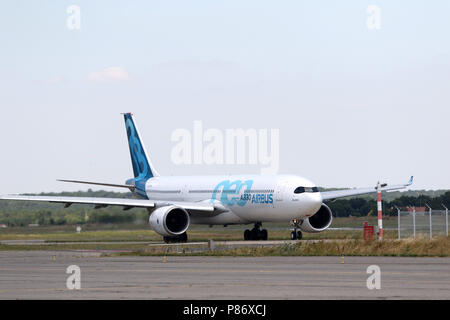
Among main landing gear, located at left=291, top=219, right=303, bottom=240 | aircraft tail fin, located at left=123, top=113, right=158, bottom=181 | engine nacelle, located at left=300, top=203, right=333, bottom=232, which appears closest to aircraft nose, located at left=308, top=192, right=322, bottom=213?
main landing gear, located at left=291, top=219, right=303, bottom=240

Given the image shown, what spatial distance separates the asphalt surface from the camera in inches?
800

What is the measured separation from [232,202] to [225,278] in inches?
1242

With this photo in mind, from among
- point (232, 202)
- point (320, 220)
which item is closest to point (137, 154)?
point (232, 202)

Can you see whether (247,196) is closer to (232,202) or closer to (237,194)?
(237,194)

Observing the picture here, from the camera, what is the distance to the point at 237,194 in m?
56.1

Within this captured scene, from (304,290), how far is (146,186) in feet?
147

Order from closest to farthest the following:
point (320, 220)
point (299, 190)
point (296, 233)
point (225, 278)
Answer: point (225, 278), point (299, 190), point (296, 233), point (320, 220)

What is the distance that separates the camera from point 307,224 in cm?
5619

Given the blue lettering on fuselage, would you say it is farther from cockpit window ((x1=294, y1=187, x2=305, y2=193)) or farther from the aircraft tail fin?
the aircraft tail fin

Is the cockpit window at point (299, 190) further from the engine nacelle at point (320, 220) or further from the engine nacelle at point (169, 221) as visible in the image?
the engine nacelle at point (169, 221)

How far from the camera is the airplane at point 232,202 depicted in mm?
52844

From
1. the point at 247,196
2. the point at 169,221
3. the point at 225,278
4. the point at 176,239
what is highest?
the point at 247,196
